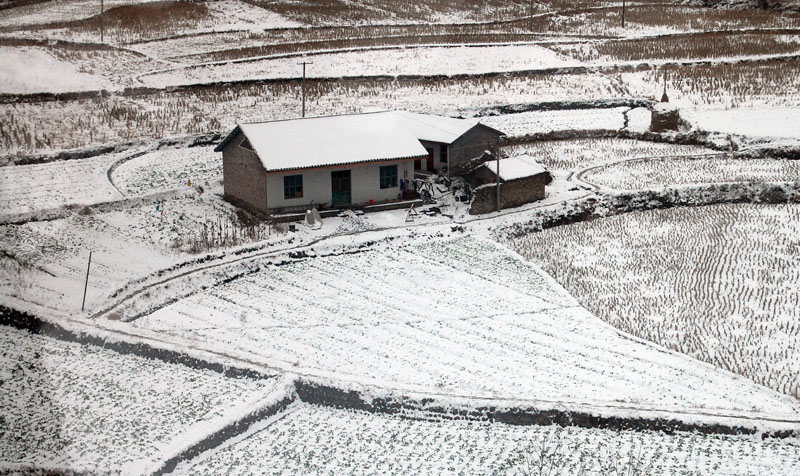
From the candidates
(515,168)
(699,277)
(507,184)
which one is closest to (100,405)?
(699,277)

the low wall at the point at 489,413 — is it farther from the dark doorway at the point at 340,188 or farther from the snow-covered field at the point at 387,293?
the dark doorway at the point at 340,188

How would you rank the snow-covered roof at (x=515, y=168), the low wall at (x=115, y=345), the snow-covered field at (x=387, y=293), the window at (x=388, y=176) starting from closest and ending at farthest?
the snow-covered field at (x=387, y=293) → the low wall at (x=115, y=345) → the snow-covered roof at (x=515, y=168) → the window at (x=388, y=176)

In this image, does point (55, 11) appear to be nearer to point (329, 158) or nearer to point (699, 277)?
point (329, 158)

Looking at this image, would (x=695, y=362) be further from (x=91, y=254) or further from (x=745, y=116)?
(x=745, y=116)

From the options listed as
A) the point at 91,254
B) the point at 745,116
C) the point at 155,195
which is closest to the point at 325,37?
the point at 745,116

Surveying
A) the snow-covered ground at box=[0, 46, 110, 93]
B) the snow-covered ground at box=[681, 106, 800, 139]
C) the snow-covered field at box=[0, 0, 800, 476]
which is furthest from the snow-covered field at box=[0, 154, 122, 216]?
the snow-covered ground at box=[681, 106, 800, 139]

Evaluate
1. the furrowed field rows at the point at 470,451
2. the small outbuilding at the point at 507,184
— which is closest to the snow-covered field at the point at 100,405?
the furrowed field rows at the point at 470,451
